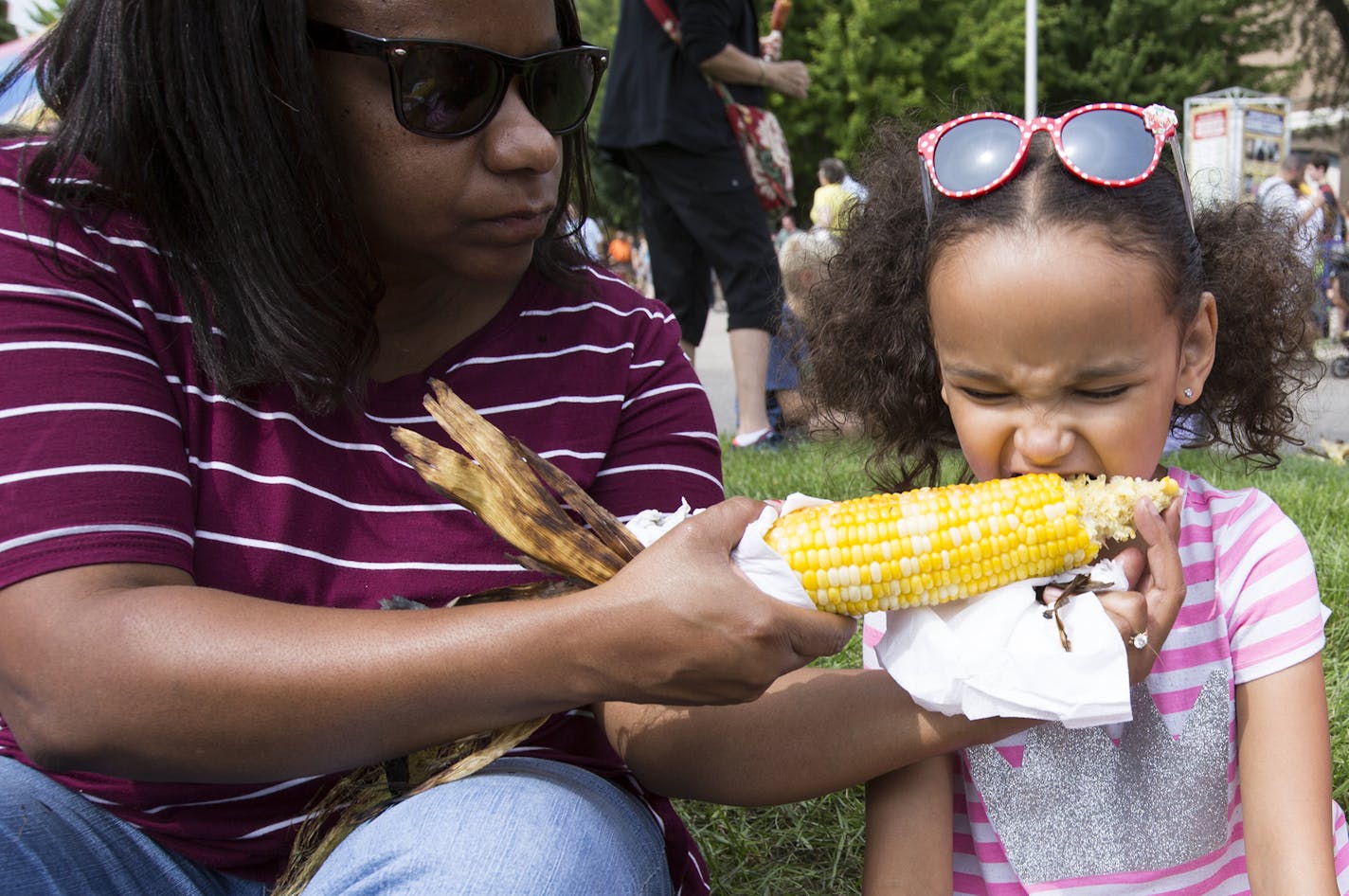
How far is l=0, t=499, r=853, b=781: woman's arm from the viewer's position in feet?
4.20

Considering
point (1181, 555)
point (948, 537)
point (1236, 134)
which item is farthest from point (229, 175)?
point (1236, 134)

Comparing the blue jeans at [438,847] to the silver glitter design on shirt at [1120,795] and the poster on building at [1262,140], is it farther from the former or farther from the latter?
the poster on building at [1262,140]

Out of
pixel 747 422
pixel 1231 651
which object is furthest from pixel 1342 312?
pixel 1231 651

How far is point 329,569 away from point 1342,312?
13253mm

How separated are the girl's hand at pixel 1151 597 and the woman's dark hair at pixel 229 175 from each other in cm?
104

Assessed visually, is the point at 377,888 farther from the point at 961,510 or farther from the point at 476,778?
the point at 961,510

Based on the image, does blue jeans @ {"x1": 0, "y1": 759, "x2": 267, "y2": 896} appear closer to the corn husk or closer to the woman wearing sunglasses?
the woman wearing sunglasses

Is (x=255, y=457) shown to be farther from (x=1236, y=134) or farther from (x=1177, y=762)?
(x=1236, y=134)

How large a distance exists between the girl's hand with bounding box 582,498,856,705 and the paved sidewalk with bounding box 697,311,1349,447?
312cm

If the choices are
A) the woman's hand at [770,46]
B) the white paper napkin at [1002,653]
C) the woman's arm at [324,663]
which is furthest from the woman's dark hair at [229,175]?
the woman's hand at [770,46]

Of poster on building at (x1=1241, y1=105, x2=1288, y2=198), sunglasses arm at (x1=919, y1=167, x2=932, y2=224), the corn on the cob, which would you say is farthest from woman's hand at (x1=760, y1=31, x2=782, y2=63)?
poster on building at (x1=1241, y1=105, x2=1288, y2=198)

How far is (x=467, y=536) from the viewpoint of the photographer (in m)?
1.64

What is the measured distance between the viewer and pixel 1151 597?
1.52m

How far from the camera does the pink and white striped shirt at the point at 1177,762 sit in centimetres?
166
